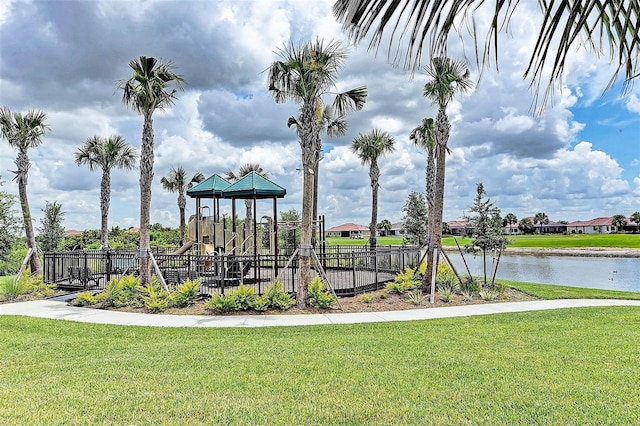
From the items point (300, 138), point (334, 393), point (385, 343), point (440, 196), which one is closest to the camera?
point (334, 393)

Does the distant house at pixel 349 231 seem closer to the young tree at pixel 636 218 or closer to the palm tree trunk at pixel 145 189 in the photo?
the young tree at pixel 636 218

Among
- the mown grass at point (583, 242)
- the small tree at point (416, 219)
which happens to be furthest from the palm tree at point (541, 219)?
the small tree at point (416, 219)

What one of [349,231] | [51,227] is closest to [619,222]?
[349,231]

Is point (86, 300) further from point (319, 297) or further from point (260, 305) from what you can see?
point (319, 297)

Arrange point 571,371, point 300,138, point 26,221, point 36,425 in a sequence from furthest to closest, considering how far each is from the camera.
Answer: point 26,221 < point 300,138 < point 571,371 < point 36,425

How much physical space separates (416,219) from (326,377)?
22.3 meters

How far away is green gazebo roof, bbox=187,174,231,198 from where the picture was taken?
57.1ft

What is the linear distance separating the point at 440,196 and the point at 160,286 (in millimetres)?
9091

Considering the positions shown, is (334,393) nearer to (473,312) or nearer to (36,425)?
(36,425)

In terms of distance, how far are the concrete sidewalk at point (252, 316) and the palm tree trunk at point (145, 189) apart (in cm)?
179

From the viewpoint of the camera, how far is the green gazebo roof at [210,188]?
17391mm

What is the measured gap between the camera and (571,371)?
5090 mm

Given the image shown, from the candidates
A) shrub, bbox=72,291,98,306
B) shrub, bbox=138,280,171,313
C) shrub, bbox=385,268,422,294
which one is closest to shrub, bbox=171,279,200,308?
shrub, bbox=138,280,171,313

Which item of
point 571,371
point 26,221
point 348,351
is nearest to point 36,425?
point 348,351
